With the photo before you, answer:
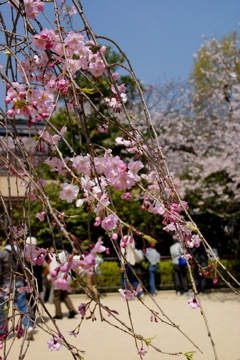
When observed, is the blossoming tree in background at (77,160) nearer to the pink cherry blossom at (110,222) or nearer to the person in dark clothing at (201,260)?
the pink cherry blossom at (110,222)

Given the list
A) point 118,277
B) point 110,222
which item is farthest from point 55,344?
point 118,277

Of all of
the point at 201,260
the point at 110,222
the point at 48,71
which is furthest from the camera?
the point at 201,260

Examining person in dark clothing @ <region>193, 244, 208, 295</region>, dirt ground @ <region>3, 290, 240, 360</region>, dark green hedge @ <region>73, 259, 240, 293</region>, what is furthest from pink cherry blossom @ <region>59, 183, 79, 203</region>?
dark green hedge @ <region>73, 259, 240, 293</region>

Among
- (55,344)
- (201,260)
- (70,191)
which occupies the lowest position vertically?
(201,260)

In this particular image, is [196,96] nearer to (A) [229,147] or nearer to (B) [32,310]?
(A) [229,147]

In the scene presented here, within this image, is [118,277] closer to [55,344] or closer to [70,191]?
[55,344]

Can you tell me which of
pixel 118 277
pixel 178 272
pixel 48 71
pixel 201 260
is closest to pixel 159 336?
pixel 201 260

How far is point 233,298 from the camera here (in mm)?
8766

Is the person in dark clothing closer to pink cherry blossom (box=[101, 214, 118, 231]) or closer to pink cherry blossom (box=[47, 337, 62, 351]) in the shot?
pink cherry blossom (box=[47, 337, 62, 351])

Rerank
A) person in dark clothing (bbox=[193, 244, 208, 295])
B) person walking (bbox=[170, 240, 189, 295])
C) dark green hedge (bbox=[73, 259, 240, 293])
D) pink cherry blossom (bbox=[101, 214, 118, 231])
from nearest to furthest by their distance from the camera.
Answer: pink cherry blossom (bbox=[101, 214, 118, 231]) < person in dark clothing (bbox=[193, 244, 208, 295]) < person walking (bbox=[170, 240, 189, 295]) < dark green hedge (bbox=[73, 259, 240, 293])

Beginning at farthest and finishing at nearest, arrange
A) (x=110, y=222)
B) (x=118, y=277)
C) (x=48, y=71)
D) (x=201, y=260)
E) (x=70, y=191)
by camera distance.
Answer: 1. (x=118, y=277)
2. (x=201, y=260)
3. (x=48, y=71)
4. (x=70, y=191)
5. (x=110, y=222)

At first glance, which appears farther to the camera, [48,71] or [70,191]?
[48,71]

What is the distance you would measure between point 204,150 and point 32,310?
1251cm

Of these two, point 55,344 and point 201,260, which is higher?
point 55,344
